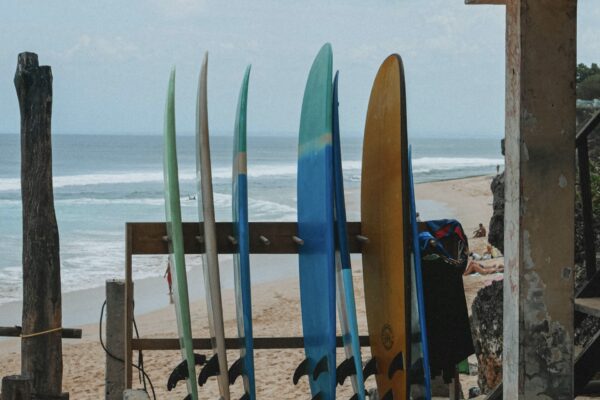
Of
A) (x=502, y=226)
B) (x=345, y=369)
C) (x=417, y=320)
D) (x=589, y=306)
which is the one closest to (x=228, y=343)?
(x=345, y=369)

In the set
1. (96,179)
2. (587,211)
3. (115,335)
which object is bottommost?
(96,179)

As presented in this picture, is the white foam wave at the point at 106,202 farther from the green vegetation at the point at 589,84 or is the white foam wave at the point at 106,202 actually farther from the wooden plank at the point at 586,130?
the wooden plank at the point at 586,130

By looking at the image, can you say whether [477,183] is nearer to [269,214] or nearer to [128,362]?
[269,214]

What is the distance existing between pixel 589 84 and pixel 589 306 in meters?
14.0

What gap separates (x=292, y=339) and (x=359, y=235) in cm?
56

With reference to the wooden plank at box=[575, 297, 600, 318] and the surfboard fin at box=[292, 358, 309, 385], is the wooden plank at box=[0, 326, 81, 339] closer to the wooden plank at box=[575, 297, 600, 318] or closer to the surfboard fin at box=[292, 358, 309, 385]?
the surfboard fin at box=[292, 358, 309, 385]

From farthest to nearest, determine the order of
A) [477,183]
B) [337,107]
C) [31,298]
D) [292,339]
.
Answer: [477,183] → [31,298] → [292,339] → [337,107]

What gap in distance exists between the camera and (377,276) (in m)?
3.66

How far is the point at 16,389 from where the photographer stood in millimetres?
3725

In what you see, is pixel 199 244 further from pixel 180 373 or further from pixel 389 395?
pixel 389 395

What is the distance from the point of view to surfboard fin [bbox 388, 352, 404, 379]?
3.39m

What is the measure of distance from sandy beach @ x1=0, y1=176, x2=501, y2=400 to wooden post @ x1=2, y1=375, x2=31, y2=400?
443 centimetres

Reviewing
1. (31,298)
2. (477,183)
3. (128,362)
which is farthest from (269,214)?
(128,362)

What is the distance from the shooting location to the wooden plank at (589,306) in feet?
9.90
